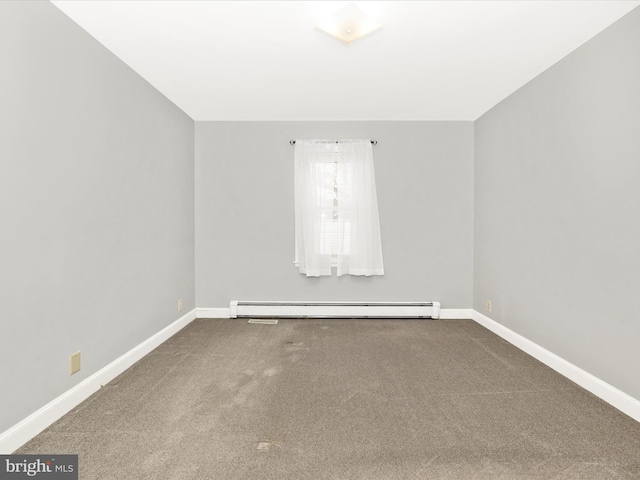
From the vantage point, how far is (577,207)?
225 centimetres

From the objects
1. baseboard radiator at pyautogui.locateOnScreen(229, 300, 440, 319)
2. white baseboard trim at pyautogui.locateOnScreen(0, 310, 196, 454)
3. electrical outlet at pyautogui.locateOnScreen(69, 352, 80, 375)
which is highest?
electrical outlet at pyautogui.locateOnScreen(69, 352, 80, 375)

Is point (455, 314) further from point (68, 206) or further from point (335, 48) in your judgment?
point (68, 206)

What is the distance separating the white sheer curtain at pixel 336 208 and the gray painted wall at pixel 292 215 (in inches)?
5.6

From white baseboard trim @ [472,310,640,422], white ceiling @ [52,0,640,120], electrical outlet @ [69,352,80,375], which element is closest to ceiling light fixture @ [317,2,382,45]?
white ceiling @ [52,0,640,120]

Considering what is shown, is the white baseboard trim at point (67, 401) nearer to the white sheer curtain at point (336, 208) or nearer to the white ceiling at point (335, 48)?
the white sheer curtain at point (336, 208)

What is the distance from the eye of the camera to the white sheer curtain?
368cm

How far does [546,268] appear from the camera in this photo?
256cm

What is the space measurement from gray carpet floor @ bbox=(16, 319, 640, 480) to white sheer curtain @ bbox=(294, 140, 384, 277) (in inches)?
47.5

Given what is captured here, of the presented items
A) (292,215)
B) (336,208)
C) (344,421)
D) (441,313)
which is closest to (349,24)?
(336,208)

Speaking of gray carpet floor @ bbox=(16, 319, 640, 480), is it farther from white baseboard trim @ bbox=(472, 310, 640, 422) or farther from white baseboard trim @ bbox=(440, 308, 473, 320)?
white baseboard trim @ bbox=(440, 308, 473, 320)

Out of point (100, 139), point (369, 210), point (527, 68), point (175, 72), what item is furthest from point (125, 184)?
point (527, 68)

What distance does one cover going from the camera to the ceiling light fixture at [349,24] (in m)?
1.82

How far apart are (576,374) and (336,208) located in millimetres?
2606

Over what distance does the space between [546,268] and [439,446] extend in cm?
183
